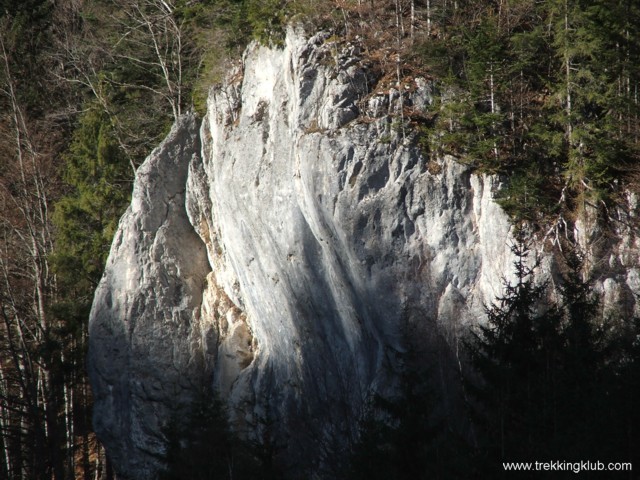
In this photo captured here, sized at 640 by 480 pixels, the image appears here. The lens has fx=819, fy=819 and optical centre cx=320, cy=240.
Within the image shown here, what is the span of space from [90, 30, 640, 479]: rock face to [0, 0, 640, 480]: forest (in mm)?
624

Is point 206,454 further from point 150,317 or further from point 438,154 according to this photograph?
point 150,317

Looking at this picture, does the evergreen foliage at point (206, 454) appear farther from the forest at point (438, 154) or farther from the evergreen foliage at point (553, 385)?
the evergreen foliage at point (553, 385)

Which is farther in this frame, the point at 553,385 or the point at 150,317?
the point at 150,317

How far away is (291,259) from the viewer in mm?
15922

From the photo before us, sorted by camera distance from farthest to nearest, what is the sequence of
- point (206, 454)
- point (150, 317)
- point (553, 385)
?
point (150, 317) < point (206, 454) < point (553, 385)

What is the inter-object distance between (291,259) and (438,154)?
3638mm

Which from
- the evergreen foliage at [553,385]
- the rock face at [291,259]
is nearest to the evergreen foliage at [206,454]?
the rock face at [291,259]

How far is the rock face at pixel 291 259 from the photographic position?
1408 centimetres

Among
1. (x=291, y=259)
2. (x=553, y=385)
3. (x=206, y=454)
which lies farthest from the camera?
(x=291, y=259)

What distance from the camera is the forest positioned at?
10305 millimetres

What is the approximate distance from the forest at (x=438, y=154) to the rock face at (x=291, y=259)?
2.05ft

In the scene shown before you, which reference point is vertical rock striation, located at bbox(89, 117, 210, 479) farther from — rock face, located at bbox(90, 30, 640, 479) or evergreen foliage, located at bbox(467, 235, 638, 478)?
evergreen foliage, located at bbox(467, 235, 638, 478)

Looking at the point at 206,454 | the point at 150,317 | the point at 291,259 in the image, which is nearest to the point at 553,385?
the point at 206,454

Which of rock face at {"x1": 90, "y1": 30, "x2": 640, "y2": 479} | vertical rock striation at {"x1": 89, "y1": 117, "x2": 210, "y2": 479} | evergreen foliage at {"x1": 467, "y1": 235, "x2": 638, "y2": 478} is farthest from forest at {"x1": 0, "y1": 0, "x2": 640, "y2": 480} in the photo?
vertical rock striation at {"x1": 89, "y1": 117, "x2": 210, "y2": 479}
